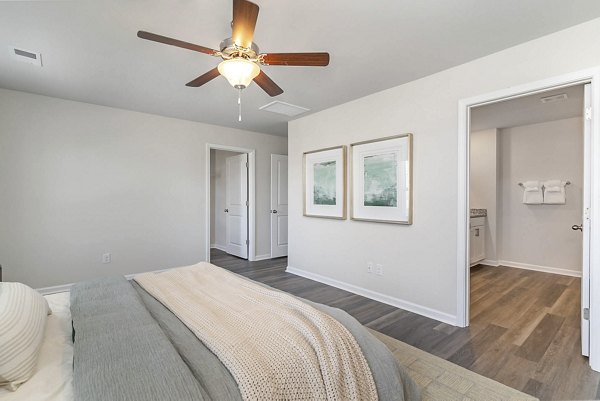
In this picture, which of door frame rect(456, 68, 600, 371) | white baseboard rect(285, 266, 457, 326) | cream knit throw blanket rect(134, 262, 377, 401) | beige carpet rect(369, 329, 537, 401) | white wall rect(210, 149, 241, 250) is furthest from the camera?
white wall rect(210, 149, 241, 250)

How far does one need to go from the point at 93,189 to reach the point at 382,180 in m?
3.57

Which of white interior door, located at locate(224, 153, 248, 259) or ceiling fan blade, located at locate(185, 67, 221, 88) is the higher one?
ceiling fan blade, located at locate(185, 67, 221, 88)

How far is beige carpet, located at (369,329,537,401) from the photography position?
1660 millimetres

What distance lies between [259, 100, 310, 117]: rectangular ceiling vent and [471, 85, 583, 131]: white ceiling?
7.46 ft

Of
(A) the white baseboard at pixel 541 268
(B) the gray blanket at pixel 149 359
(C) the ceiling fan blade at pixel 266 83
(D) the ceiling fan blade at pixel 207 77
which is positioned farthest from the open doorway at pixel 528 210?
(D) the ceiling fan blade at pixel 207 77

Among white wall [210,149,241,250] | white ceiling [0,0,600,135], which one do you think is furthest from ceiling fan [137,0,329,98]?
white wall [210,149,241,250]

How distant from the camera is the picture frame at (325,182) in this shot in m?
3.67

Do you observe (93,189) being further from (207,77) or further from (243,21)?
(243,21)

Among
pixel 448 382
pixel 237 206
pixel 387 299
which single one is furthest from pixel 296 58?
pixel 237 206

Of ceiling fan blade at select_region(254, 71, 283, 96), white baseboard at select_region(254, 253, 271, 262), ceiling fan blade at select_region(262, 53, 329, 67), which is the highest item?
ceiling fan blade at select_region(262, 53, 329, 67)

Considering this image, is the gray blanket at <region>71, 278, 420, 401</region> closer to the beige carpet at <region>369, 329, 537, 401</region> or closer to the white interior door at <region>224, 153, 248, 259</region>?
the beige carpet at <region>369, 329, 537, 401</region>

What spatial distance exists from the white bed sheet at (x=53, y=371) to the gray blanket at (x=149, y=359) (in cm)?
7

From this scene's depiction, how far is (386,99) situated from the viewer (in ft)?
10.4

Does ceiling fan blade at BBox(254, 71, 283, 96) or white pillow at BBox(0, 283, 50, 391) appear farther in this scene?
ceiling fan blade at BBox(254, 71, 283, 96)
